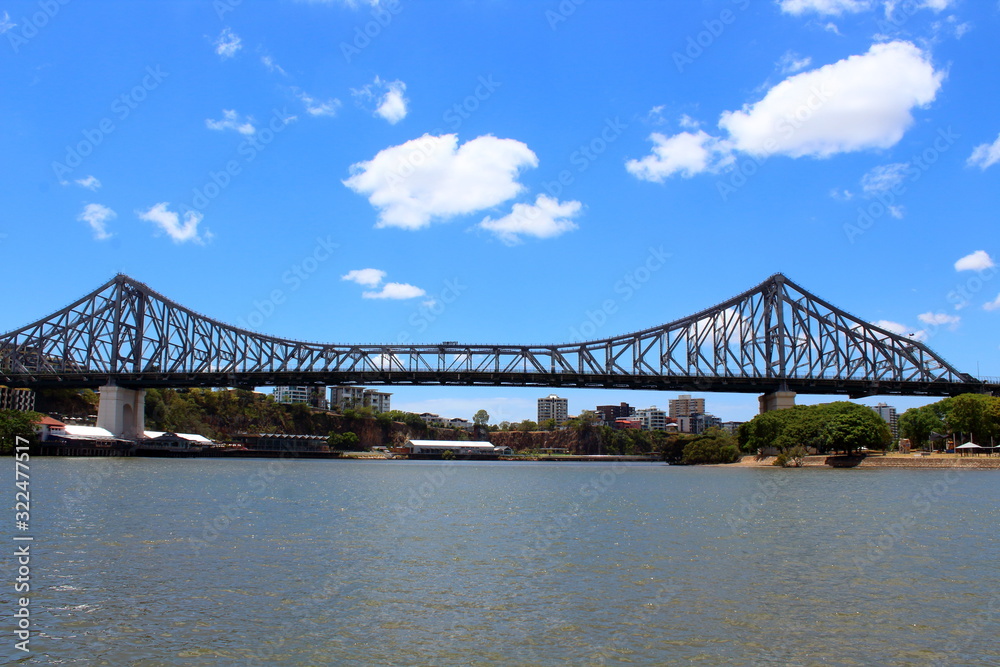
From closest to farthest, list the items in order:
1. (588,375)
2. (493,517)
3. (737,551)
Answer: (737,551) < (493,517) < (588,375)

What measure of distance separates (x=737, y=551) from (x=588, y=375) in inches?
3040

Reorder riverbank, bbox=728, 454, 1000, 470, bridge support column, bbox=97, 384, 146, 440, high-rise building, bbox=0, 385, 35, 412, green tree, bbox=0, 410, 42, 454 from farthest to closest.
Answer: high-rise building, bbox=0, 385, 35, 412 → bridge support column, bbox=97, 384, 146, 440 → green tree, bbox=0, 410, 42, 454 → riverbank, bbox=728, 454, 1000, 470

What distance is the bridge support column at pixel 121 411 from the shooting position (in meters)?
105

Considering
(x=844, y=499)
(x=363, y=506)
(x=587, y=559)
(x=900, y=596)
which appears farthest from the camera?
(x=844, y=499)

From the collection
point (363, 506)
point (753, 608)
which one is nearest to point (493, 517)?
point (363, 506)

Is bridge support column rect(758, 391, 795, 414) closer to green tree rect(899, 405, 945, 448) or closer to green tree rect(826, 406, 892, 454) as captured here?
green tree rect(899, 405, 945, 448)

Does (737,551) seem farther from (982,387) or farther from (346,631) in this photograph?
(982,387)

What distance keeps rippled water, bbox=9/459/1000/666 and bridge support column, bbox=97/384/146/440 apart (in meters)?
81.0

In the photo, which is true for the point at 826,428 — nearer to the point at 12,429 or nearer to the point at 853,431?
the point at 853,431

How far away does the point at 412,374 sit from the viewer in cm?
10031

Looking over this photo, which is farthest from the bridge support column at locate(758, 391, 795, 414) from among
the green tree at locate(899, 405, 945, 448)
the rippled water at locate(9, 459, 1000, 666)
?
the rippled water at locate(9, 459, 1000, 666)

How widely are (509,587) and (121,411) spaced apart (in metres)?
103

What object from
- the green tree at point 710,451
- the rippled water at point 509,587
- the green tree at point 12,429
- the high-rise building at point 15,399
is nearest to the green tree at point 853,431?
the green tree at point 710,451

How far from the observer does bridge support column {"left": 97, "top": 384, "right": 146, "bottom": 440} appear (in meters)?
105
